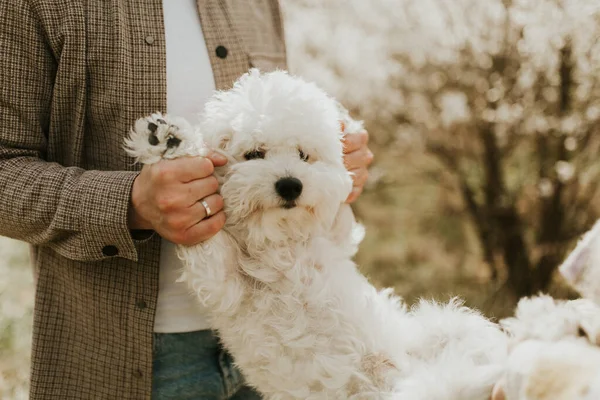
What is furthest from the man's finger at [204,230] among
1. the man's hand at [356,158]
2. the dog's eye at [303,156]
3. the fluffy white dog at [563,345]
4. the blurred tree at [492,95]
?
the blurred tree at [492,95]

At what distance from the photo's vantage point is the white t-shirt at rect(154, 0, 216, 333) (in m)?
1.77

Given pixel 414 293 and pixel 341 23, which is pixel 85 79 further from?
pixel 414 293

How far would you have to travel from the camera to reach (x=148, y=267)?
66.9 inches

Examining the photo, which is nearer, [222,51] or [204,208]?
[204,208]

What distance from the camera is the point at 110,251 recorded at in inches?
63.3

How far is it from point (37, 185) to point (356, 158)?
104cm

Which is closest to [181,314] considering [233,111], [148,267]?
[148,267]

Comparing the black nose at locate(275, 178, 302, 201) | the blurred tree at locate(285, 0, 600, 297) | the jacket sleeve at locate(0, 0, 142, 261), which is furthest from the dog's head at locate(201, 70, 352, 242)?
the blurred tree at locate(285, 0, 600, 297)

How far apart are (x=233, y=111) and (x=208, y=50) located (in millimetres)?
240

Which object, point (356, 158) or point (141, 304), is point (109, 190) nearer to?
point (141, 304)

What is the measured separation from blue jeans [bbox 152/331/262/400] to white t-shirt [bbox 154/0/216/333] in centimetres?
4

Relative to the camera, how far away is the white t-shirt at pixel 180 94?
5.82 feet

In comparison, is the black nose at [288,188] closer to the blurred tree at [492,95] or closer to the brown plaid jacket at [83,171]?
the brown plaid jacket at [83,171]

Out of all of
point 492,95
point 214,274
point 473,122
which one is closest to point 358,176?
point 214,274
